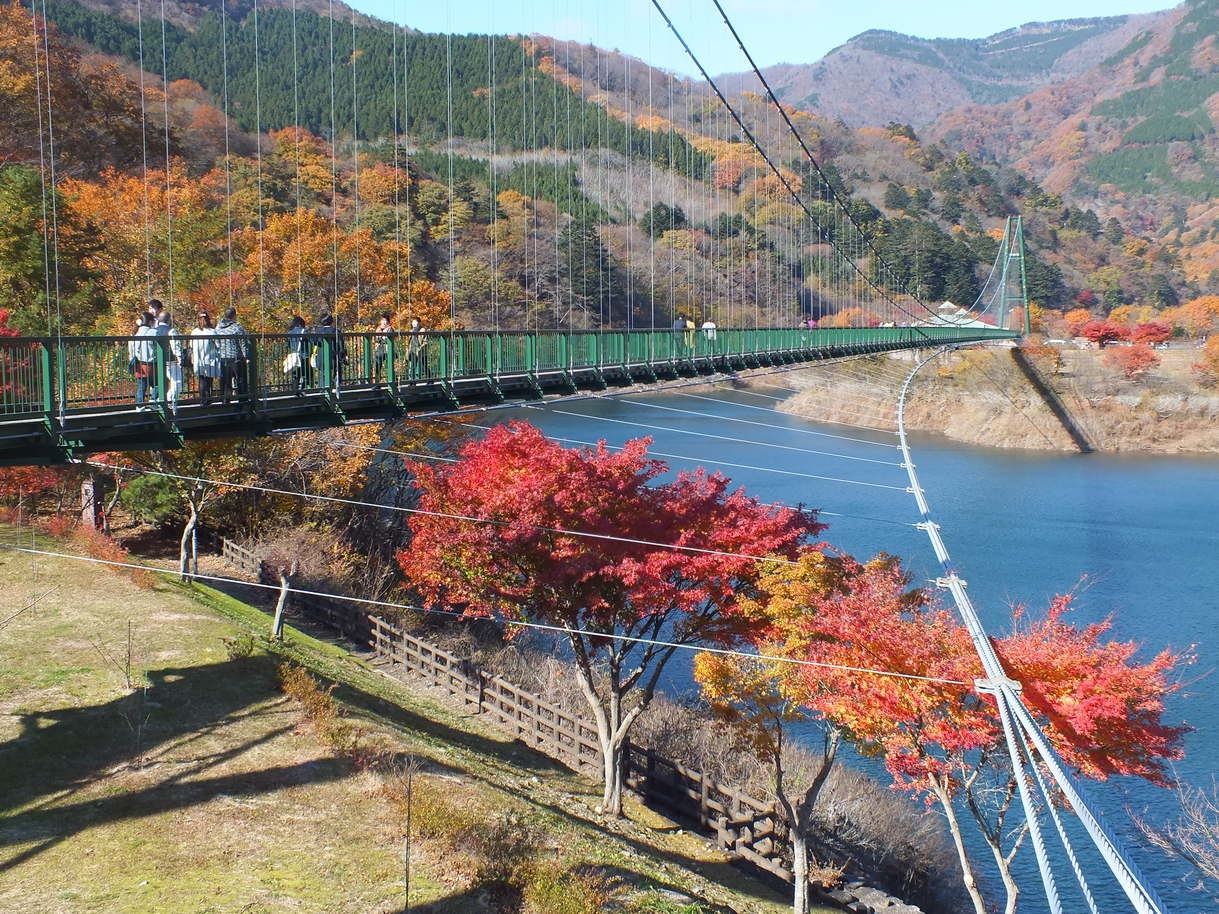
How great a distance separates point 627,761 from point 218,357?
25.3ft

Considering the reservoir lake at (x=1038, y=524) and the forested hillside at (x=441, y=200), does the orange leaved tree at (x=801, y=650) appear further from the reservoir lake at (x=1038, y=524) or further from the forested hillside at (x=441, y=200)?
the forested hillside at (x=441, y=200)

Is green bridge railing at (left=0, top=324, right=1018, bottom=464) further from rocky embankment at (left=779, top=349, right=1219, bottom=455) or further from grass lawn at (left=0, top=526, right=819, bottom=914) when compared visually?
rocky embankment at (left=779, top=349, right=1219, bottom=455)

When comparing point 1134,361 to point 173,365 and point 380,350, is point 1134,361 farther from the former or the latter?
point 173,365

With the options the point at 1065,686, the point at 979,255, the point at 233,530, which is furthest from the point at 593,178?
the point at 1065,686

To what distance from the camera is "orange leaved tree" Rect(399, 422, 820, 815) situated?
45.1 ft

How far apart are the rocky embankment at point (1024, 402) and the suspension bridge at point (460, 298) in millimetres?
3202

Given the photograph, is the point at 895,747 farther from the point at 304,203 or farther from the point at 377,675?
the point at 304,203

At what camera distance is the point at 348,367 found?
504 inches

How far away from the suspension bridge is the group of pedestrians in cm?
5

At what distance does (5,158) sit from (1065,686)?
27693mm

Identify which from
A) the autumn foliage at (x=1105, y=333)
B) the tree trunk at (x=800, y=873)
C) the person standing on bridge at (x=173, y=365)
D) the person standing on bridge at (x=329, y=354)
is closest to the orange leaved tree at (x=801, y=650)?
the tree trunk at (x=800, y=873)

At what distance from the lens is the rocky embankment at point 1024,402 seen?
185 feet

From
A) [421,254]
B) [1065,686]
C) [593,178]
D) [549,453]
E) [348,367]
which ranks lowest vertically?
[1065,686]

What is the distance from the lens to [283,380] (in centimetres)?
1194
